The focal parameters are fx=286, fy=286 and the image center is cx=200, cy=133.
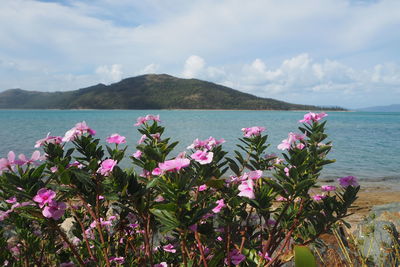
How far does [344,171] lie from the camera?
16.7m

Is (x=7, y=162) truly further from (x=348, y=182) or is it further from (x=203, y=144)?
(x=348, y=182)

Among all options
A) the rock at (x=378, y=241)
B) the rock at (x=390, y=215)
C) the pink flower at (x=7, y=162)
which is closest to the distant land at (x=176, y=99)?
the rock at (x=390, y=215)

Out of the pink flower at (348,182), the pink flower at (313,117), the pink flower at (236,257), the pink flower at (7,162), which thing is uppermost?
the pink flower at (313,117)

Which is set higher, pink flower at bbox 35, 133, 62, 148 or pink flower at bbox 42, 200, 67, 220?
pink flower at bbox 35, 133, 62, 148

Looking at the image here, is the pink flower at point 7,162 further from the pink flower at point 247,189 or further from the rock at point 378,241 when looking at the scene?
the rock at point 378,241

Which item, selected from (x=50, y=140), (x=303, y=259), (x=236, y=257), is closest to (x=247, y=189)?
(x=303, y=259)

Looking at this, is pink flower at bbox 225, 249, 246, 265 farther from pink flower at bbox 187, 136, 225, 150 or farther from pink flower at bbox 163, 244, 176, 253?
pink flower at bbox 187, 136, 225, 150

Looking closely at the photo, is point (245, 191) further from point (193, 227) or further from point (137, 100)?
point (137, 100)

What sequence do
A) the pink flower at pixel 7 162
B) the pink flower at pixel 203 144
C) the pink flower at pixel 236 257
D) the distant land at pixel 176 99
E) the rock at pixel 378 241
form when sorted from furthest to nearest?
the distant land at pixel 176 99
the rock at pixel 378 241
the pink flower at pixel 203 144
the pink flower at pixel 236 257
the pink flower at pixel 7 162

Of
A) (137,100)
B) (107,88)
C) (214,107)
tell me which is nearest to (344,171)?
(214,107)

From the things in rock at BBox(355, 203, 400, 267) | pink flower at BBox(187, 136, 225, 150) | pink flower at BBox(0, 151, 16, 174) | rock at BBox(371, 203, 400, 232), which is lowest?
rock at BBox(371, 203, 400, 232)

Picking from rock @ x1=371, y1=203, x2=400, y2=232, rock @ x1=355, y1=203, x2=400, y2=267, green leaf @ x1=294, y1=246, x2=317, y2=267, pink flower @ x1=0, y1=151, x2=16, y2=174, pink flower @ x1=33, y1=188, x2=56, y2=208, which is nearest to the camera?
green leaf @ x1=294, y1=246, x2=317, y2=267

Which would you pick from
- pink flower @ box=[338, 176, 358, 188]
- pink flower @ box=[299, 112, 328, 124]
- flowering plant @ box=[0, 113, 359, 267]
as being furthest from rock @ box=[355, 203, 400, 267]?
flowering plant @ box=[0, 113, 359, 267]

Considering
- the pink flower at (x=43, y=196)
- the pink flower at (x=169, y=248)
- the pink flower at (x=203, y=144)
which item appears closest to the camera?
the pink flower at (x=43, y=196)
